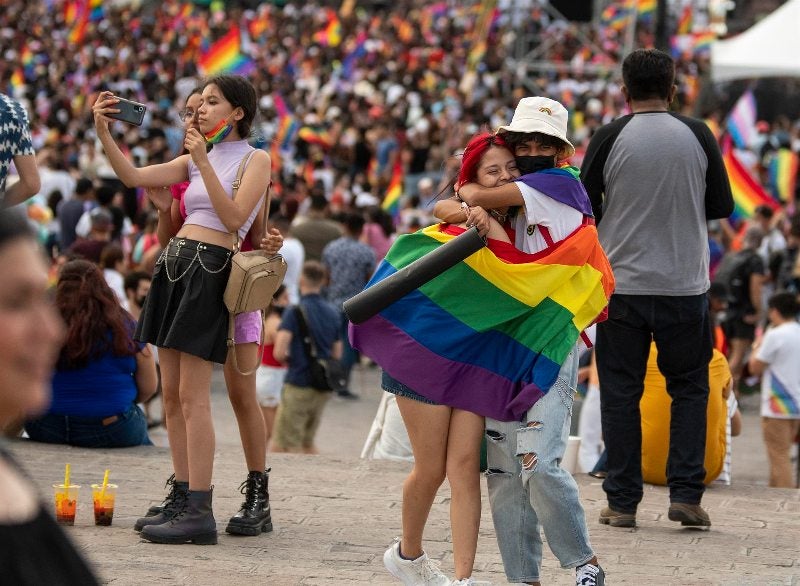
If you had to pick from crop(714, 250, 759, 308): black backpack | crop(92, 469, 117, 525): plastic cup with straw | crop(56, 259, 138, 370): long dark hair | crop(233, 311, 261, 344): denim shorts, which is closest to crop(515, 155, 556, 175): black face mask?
crop(233, 311, 261, 344): denim shorts

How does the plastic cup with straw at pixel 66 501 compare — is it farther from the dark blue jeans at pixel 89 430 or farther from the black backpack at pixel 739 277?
the black backpack at pixel 739 277

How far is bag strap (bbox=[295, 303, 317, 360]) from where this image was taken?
9.50 m

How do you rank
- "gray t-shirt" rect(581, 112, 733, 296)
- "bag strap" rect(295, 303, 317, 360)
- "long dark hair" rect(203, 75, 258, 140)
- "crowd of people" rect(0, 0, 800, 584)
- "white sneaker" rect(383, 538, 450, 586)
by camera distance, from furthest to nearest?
"bag strap" rect(295, 303, 317, 360) → "gray t-shirt" rect(581, 112, 733, 296) → "long dark hair" rect(203, 75, 258, 140) → "white sneaker" rect(383, 538, 450, 586) → "crowd of people" rect(0, 0, 800, 584)

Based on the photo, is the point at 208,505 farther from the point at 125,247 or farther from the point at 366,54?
the point at 366,54

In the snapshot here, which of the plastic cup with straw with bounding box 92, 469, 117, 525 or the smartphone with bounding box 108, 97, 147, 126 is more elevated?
the smartphone with bounding box 108, 97, 147, 126

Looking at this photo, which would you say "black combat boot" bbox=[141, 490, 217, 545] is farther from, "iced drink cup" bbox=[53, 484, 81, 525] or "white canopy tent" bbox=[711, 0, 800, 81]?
"white canopy tent" bbox=[711, 0, 800, 81]

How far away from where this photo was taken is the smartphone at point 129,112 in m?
5.62

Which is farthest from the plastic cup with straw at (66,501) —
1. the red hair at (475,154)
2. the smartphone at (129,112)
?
the red hair at (475,154)

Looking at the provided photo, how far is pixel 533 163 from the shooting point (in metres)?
4.77

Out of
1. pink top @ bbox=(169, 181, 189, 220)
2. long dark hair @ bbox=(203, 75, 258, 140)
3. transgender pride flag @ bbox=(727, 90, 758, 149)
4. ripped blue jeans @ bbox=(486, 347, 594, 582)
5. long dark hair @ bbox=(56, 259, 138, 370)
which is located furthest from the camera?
transgender pride flag @ bbox=(727, 90, 758, 149)

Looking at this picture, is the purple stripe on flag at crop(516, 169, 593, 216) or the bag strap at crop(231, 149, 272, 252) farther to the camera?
the bag strap at crop(231, 149, 272, 252)

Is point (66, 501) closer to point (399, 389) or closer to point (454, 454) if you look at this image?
point (399, 389)

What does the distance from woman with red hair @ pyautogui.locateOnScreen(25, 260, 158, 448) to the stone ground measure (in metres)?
0.11

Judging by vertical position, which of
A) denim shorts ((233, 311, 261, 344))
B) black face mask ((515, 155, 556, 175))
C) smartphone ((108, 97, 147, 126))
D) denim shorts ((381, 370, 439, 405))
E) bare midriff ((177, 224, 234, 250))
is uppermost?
smartphone ((108, 97, 147, 126))
